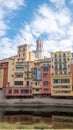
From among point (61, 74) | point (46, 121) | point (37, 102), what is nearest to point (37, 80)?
point (61, 74)

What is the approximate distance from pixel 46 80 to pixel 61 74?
573 centimetres

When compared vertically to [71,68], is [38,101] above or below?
below

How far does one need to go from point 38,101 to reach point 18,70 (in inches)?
645

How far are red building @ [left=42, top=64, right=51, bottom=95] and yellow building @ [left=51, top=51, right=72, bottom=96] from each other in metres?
1.49

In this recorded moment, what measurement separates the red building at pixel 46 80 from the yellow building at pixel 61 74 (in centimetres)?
149

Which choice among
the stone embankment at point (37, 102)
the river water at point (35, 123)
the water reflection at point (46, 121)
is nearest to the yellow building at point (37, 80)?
the stone embankment at point (37, 102)

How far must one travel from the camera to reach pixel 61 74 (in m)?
68.0

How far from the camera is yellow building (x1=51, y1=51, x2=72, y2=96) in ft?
216

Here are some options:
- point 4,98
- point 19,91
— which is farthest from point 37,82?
point 4,98

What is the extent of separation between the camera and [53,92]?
6700 cm

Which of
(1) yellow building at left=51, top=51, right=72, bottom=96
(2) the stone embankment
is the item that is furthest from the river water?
(1) yellow building at left=51, top=51, right=72, bottom=96

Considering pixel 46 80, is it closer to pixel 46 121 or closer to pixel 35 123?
pixel 46 121

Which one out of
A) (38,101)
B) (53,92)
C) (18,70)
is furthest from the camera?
(18,70)

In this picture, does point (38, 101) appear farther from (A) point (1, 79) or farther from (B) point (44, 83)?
(A) point (1, 79)
